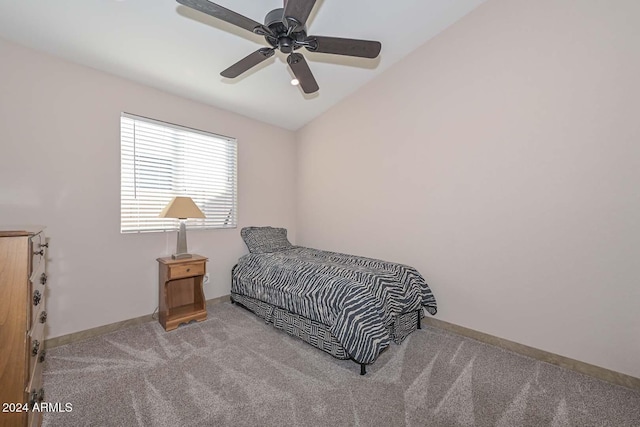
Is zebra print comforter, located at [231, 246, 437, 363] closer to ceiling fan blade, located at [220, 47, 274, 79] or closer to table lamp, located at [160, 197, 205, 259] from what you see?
table lamp, located at [160, 197, 205, 259]

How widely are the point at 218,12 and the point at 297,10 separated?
0.47 m

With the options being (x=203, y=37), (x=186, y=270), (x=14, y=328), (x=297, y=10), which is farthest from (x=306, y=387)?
(x=203, y=37)

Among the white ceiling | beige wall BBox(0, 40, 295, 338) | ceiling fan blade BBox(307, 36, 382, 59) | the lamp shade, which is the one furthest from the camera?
the lamp shade

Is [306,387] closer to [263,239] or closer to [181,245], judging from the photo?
[181,245]

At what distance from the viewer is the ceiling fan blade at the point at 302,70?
6.52 ft

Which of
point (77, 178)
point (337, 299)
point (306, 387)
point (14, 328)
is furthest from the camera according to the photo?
point (77, 178)

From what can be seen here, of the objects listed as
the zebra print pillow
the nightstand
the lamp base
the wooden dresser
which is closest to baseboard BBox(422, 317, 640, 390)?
the zebra print pillow

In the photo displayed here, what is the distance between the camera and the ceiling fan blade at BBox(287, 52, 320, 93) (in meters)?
1.99

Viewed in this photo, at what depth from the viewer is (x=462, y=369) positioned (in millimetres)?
2100

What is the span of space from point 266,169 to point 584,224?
3597 mm

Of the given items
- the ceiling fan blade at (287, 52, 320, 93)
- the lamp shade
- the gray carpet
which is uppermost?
the ceiling fan blade at (287, 52, 320, 93)

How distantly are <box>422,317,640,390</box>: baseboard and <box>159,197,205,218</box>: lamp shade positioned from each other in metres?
2.86

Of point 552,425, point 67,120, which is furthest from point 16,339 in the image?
point 552,425

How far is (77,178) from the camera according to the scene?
2463mm
